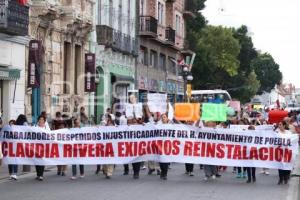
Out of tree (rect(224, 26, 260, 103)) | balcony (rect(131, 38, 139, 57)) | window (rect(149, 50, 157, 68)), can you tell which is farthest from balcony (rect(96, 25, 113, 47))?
tree (rect(224, 26, 260, 103))

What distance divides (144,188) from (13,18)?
12165 millimetres

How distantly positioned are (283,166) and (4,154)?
6.82 metres

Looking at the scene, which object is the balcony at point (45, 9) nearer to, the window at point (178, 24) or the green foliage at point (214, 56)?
the window at point (178, 24)

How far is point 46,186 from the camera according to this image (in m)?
16.5

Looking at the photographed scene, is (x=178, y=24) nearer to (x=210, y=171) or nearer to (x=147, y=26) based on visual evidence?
(x=147, y=26)

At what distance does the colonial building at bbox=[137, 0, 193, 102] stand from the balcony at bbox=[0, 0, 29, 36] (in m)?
18.5

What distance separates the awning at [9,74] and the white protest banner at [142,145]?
833 centimetres

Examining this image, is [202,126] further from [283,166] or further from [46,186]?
[46,186]

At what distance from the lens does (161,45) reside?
2024 inches

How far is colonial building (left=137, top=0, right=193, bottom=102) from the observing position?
153 ft

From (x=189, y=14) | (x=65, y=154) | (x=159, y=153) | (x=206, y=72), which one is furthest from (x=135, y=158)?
(x=206, y=72)

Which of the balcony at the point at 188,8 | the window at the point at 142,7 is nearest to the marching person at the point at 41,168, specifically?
the window at the point at 142,7

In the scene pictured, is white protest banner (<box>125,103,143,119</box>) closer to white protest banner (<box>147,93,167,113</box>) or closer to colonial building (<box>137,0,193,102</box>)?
white protest banner (<box>147,93,167,113</box>)

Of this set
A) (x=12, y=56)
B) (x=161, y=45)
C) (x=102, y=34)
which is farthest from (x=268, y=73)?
(x=12, y=56)
